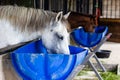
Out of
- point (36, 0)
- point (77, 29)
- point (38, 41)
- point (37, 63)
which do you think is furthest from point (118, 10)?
point (37, 63)

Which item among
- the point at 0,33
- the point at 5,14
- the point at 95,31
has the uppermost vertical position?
the point at 5,14

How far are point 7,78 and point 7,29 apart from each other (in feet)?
1.89

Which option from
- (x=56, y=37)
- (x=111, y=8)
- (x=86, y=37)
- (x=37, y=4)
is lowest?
(x=86, y=37)

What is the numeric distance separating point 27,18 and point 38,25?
3.6 inches

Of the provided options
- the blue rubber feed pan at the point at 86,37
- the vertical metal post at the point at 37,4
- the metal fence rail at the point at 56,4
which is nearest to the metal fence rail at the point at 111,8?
the metal fence rail at the point at 56,4

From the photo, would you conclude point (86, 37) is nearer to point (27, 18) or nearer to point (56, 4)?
point (56, 4)

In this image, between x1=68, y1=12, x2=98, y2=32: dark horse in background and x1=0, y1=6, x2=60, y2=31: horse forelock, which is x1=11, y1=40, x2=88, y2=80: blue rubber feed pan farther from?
x1=68, y1=12, x2=98, y2=32: dark horse in background

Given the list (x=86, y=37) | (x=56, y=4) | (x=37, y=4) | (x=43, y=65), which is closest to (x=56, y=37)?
(x=43, y=65)

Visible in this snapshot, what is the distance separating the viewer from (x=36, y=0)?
5.64 meters

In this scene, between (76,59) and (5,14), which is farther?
(5,14)

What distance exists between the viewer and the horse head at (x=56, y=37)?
Result: 85.6 inches

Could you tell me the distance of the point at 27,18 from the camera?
216 cm

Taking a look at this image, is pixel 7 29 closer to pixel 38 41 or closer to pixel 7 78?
pixel 38 41

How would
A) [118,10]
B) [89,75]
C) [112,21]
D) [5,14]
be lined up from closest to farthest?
[5,14], [89,75], [112,21], [118,10]
